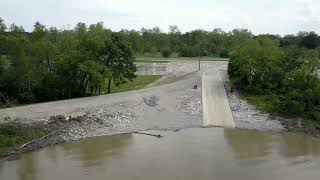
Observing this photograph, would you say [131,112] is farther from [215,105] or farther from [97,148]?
[97,148]

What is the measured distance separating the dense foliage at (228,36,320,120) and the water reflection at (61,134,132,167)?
16.7m

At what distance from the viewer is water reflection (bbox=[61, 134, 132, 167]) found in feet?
100

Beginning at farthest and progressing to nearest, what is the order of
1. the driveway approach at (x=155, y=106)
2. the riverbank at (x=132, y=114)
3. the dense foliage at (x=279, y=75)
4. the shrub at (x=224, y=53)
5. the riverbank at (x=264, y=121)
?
the shrub at (x=224, y=53)
the dense foliage at (x=279, y=75)
the riverbank at (x=264, y=121)
the driveway approach at (x=155, y=106)
the riverbank at (x=132, y=114)

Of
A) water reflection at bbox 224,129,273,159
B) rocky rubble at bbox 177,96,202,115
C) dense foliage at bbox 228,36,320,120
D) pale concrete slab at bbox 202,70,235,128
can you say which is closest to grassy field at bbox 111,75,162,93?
pale concrete slab at bbox 202,70,235,128

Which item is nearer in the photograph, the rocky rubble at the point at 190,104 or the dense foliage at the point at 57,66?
the rocky rubble at the point at 190,104

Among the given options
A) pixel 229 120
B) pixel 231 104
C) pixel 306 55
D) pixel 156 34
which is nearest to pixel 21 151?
pixel 229 120

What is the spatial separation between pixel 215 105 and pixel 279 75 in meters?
10.8

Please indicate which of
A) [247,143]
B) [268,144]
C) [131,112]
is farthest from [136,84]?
[268,144]

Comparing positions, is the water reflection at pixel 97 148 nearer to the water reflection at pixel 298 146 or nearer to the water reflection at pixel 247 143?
the water reflection at pixel 247 143

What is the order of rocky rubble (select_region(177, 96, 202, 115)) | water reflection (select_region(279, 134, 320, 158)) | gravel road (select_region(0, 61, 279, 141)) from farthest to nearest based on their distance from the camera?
rocky rubble (select_region(177, 96, 202, 115)) < gravel road (select_region(0, 61, 279, 141)) < water reflection (select_region(279, 134, 320, 158))

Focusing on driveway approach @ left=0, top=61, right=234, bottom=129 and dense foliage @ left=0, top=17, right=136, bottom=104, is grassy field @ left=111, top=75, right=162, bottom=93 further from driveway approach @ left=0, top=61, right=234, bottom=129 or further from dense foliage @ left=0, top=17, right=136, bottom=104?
dense foliage @ left=0, top=17, right=136, bottom=104

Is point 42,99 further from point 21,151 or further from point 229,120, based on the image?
point 229,120

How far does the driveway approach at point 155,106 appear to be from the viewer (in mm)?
39209

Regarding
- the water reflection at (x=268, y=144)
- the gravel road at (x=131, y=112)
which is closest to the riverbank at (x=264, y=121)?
the gravel road at (x=131, y=112)
